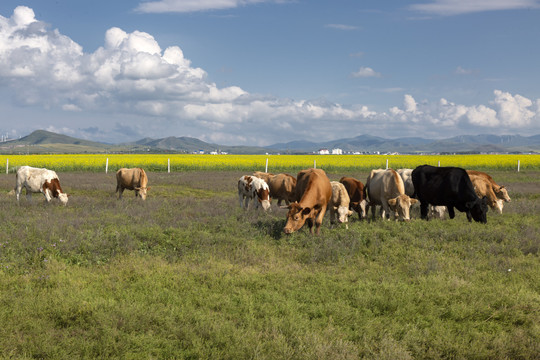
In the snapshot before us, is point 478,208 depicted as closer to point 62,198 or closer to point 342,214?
point 342,214

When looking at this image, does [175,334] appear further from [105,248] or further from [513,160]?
[513,160]

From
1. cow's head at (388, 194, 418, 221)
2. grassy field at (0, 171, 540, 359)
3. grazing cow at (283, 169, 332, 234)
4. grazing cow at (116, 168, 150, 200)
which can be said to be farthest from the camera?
grazing cow at (116, 168, 150, 200)

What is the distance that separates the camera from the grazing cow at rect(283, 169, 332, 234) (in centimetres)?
1145

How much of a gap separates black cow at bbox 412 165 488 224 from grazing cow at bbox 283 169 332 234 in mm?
4136

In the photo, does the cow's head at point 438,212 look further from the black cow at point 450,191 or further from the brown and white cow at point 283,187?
the brown and white cow at point 283,187

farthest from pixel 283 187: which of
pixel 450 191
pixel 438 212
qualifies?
pixel 450 191

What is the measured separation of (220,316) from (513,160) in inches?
2148

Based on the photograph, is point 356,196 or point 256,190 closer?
point 356,196

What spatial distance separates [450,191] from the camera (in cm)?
1450

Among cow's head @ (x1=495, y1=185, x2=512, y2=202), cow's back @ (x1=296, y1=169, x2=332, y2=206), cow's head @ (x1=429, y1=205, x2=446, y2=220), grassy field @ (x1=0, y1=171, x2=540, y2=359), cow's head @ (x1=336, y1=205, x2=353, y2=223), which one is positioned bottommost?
grassy field @ (x1=0, y1=171, x2=540, y2=359)

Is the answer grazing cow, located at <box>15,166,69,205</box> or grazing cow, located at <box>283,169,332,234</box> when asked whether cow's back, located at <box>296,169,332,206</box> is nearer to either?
grazing cow, located at <box>283,169,332,234</box>

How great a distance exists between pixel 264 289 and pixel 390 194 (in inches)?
335

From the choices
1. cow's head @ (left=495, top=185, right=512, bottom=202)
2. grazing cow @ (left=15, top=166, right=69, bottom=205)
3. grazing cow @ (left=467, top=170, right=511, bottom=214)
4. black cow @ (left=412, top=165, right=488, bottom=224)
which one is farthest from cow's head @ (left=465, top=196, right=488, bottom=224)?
grazing cow @ (left=15, top=166, right=69, bottom=205)

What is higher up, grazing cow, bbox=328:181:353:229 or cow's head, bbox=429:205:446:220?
grazing cow, bbox=328:181:353:229
